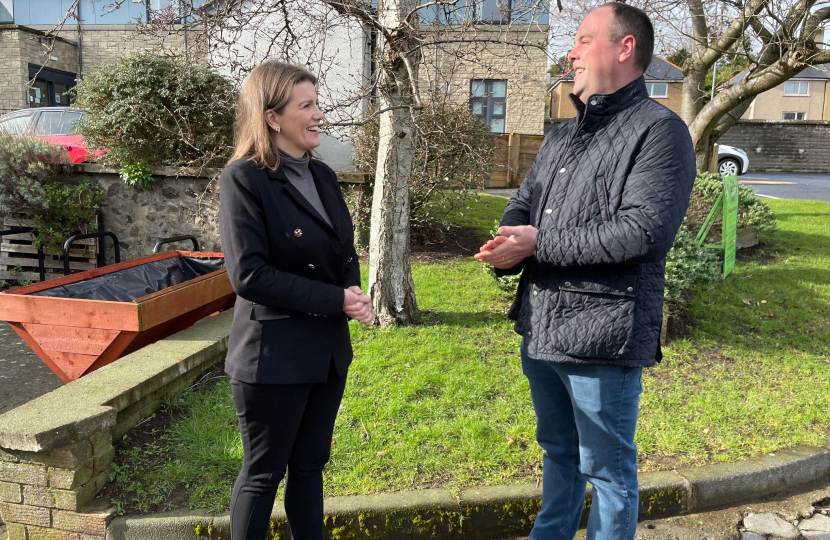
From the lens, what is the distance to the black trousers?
2186mm

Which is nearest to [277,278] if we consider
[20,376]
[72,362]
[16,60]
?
[72,362]

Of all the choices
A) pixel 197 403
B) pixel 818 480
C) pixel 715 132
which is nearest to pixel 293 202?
pixel 197 403

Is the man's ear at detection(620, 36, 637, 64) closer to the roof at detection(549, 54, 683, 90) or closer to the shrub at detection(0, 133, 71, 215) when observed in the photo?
the roof at detection(549, 54, 683, 90)

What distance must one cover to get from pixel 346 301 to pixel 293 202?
1.35 feet

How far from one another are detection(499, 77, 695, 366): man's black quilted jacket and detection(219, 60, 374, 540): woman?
0.71 metres

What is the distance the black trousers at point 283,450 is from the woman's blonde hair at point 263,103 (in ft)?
2.77

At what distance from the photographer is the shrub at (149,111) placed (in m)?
7.66

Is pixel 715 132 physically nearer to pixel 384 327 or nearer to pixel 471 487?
pixel 384 327

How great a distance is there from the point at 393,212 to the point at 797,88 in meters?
48.8

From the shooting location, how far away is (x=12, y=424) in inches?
105

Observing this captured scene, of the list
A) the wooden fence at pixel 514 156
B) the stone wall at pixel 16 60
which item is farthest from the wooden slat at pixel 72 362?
the stone wall at pixel 16 60

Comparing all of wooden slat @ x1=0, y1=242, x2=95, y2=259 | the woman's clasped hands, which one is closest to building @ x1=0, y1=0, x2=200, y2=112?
wooden slat @ x1=0, y1=242, x2=95, y2=259

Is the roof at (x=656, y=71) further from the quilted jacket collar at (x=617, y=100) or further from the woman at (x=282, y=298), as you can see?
the woman at (x=282, y=298)

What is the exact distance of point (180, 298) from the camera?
4.11 m
